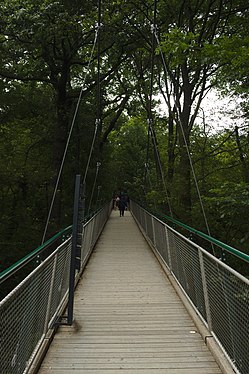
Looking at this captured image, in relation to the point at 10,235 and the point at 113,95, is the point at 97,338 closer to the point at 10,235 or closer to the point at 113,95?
the point at 10,235

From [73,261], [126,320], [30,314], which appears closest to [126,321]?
[126,320]

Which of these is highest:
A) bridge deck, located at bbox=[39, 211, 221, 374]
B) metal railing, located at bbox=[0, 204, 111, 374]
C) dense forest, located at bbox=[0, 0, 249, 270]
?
dense forest, located at bbox=[0, 0, 249, 270]

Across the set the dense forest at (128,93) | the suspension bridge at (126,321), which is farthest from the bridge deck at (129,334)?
the dense forest at (128,93)

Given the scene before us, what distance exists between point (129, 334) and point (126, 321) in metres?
0.35

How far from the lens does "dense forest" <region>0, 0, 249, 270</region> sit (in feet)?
23.1

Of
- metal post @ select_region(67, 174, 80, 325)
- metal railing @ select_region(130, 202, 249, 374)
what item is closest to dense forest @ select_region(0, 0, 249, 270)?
metal railing @ select_region(130, 202, 249, 374)

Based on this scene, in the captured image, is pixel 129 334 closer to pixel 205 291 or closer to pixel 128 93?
pixel 205 291

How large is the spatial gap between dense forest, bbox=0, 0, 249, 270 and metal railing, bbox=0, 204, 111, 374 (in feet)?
9.74

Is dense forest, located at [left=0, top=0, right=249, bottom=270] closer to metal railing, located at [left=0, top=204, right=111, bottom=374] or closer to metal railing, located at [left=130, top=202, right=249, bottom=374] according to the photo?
metal railing, located at [left=130, top=202, right=249, bottom=374]

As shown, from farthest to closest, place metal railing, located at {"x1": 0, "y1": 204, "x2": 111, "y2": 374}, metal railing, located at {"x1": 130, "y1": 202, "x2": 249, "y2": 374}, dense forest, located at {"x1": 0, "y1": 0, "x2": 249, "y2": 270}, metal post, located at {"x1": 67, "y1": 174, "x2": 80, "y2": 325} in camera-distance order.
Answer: dense forest, located at {"x1": 0, "y1": 0, "x2": 249, "y2": 270} < metal post, located at {"x1": 67, "y1": 174, "x2": 80, "y2": 325} < metal railing, located at {"x1": 130, "y1": 202, "x2": 249, "y2": 374} < metal railing, located at {"x1": 0, "y1": 204, "x2": 111, "y2": 374}

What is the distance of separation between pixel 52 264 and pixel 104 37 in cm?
825

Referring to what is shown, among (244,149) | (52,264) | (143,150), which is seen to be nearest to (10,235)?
(244,149)

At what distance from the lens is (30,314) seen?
251 cm

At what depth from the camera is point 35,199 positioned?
14922mm
